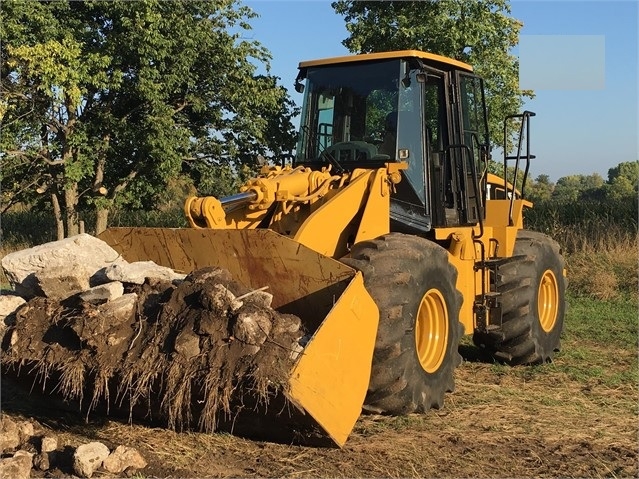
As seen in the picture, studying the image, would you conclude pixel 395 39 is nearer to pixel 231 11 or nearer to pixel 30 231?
pixel 231 11

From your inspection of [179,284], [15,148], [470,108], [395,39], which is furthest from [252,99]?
[179,284]

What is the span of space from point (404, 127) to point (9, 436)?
12.7 ft

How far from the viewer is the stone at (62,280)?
524 centimetres

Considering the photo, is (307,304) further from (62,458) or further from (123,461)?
(62,458)

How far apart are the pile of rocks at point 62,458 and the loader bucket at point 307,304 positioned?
0.80 m

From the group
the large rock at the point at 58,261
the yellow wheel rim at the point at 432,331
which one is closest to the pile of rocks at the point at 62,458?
the large rock at the point at 58,261

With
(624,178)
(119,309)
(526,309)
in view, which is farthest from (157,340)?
(624,178)

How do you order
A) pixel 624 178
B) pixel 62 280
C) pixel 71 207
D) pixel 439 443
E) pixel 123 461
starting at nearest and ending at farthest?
pixel 123 461 < pixel 439 443 < pixel 62 280 < pixel 71 207 < pixel 624 178

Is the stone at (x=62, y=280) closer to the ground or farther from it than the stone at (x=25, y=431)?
farther from it

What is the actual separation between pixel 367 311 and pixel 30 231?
22052mm

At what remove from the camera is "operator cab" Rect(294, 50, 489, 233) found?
6605 millimetres

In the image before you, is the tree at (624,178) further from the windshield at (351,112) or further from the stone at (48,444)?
the stone at (48,444)

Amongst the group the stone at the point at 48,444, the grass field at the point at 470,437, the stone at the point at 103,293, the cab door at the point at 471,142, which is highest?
the cab door at the point at 471,142

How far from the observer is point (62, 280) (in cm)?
528
